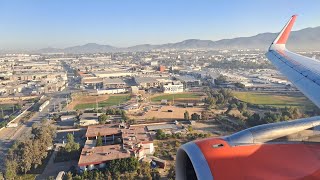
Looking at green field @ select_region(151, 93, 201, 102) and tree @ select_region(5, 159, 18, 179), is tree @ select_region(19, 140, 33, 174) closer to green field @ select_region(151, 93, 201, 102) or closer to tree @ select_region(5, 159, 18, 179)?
tree @ select_region(5, 159, 18, 179)

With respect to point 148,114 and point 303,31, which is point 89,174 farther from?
point 303,31

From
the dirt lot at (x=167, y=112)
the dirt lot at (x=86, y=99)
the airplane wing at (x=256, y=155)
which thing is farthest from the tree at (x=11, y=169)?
the dirt lot at (x=86, y=99)

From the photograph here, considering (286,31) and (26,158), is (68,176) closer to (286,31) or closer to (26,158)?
(26,158)

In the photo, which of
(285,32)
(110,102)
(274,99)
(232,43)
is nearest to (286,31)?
(285,32)

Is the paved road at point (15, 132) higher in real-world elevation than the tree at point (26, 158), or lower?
lower

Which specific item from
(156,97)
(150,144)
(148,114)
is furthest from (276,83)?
(150,144)

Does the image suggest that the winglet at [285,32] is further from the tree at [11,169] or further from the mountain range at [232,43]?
the mountain range at [232,43]
